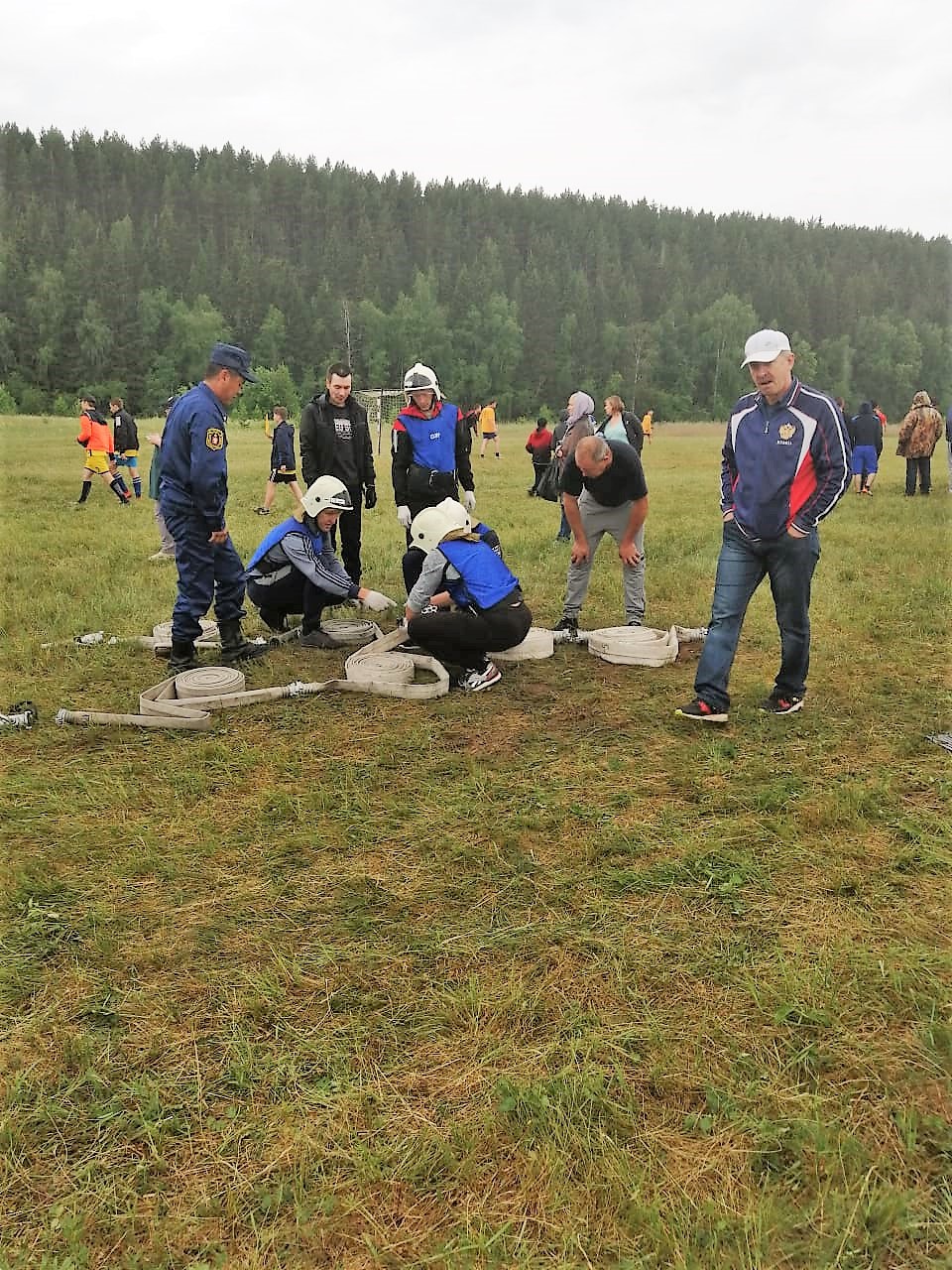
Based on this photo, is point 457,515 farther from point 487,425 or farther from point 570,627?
point 487,425

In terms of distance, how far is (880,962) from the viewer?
3.07m

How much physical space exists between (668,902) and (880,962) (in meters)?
0.79

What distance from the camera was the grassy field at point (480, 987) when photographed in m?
2.18

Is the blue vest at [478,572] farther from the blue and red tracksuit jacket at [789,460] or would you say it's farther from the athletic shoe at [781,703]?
the athletic shoe at [781,703]

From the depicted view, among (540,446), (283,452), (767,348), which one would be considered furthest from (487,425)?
(767,348)

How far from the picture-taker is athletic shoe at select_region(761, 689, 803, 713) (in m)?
5.66

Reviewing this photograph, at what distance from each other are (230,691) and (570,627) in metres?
2.97

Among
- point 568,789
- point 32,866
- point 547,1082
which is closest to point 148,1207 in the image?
point 547,1082

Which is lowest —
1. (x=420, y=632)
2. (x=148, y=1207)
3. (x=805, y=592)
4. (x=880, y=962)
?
(x=148, y=1207)

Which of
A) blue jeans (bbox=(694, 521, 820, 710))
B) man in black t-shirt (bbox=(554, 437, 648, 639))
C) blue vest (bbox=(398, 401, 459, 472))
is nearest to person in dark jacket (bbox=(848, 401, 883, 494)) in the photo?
man in black t-shirt (bbox=(554, 437, 648, 639))

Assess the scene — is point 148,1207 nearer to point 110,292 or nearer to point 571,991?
point 571,991

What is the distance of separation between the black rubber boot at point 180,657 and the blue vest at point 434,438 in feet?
8.14

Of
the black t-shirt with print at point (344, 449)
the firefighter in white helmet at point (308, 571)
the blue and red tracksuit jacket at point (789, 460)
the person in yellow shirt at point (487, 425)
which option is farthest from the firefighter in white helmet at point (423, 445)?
the person in yellow shirt at point (487, 425)

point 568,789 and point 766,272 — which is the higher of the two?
point 766,272
